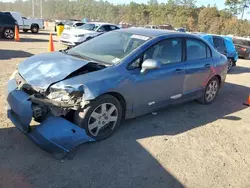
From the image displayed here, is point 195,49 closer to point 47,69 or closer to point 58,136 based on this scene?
point 47,69

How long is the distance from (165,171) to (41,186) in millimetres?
1573

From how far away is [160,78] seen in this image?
15.6 feet

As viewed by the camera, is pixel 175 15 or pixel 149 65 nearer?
pixel 149 65

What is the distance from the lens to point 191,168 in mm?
3738

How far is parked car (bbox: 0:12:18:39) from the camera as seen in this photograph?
16.9 m

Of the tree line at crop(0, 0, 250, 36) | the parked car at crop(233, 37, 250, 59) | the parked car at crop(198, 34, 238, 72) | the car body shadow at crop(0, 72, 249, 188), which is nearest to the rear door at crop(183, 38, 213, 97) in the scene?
the car body shadow at crop(0, 72, 249, 188)

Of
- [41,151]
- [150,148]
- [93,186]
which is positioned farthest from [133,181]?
[41,151]

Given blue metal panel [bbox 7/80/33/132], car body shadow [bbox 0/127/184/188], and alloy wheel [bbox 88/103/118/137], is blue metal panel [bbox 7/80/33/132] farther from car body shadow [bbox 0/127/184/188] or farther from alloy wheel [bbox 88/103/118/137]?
alloy wheel [bbox 88/103/118/137]

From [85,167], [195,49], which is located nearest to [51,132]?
[85,167]

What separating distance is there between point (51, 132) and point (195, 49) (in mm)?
3563

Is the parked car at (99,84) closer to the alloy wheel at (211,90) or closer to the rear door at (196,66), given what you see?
the rear door at (196,66)

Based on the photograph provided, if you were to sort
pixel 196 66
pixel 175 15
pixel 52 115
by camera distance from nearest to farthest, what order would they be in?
pixel 52 115
pixel 196 66
pixel 175 15

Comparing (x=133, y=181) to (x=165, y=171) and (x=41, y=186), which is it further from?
(x=41, y=186)

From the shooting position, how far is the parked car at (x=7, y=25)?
55.3ft
